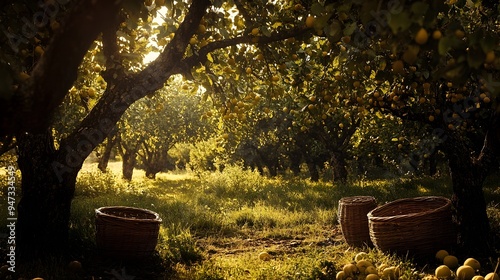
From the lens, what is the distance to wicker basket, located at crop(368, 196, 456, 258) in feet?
16.0

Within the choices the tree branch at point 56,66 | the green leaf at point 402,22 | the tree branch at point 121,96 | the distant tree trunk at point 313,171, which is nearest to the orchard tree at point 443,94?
the green leaf at point 402,22

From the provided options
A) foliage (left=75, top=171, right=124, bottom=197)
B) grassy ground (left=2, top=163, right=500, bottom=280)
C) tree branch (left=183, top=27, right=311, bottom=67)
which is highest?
tree branch (left=183, top=27, right=311, bottom=67)

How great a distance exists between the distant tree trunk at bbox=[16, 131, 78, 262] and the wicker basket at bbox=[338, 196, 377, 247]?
3.77m

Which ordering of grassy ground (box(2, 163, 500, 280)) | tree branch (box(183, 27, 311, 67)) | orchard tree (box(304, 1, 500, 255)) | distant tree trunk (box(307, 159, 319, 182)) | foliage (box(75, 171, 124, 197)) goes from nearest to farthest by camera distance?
orchard tree (box(304, 1, 500, 255)) → grassy ground (box(2, 163, 500, 280)) → tree branch (box(183, 27, 311, 67)) → foliage (box(75, 171, 124, 197)) → distant tree trunk (box(307, 159, 319, 182))

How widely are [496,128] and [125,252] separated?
4.77 m

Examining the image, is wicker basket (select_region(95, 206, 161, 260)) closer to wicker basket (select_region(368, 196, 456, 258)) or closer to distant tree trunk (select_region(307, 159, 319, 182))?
wicker basket (select_region(368, 196, 456, 258))

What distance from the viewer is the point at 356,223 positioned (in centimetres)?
595

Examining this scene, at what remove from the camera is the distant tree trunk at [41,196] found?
4.65 m

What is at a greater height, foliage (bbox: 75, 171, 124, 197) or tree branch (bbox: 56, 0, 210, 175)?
tree branch (bbox: 56, 0, 210, 175)

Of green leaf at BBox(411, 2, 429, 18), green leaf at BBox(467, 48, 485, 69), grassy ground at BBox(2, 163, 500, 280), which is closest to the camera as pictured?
green leaf at BBox(411, 2, 429, 18)

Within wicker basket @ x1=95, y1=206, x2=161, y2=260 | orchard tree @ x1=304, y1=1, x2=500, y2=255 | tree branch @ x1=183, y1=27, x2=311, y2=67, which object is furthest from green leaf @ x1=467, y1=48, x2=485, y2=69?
wicker basket @ x1=95, y1=206, x2=161, y2=260

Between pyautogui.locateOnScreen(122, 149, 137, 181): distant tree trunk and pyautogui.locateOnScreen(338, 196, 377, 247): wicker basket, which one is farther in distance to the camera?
pyautogui.locateOnScreen(122, 149, 137, 181): distant tree trunk

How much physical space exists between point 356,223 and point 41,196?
4.21 metres

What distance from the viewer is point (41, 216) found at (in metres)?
4.68
